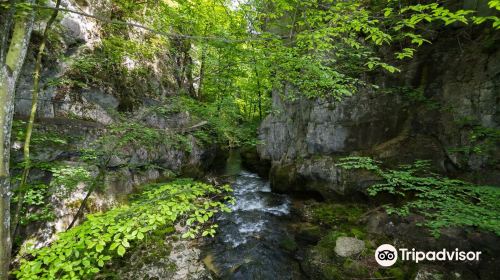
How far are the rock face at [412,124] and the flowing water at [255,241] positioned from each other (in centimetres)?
184

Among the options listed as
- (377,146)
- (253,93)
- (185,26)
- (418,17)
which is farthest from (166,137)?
(253,93)

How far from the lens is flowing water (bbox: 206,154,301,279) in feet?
23.4

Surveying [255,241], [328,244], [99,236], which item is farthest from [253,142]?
[99,236]

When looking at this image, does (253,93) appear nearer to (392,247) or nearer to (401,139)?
(401,139)

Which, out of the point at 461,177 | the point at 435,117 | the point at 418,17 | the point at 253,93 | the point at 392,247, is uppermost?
the point at 253,93

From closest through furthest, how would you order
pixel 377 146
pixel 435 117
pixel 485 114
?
pixel 485 114, pixel 435 117, pixel 377 146

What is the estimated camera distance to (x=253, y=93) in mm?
20656

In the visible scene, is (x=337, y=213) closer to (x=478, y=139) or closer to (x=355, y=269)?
(x=355, y=269)

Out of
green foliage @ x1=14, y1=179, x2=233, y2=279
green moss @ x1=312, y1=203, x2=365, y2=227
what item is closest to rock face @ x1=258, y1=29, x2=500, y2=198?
green moss @ x1=312, y1=203, x2=365, y2=227

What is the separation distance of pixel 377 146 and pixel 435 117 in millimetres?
2268

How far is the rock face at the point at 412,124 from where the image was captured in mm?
7680

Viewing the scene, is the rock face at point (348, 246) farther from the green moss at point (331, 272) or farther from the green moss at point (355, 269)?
the green moss at point (331, 272)

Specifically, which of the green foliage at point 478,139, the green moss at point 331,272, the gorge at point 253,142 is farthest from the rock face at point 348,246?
the green foliage at point 478,139

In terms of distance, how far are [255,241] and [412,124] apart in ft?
24.8
